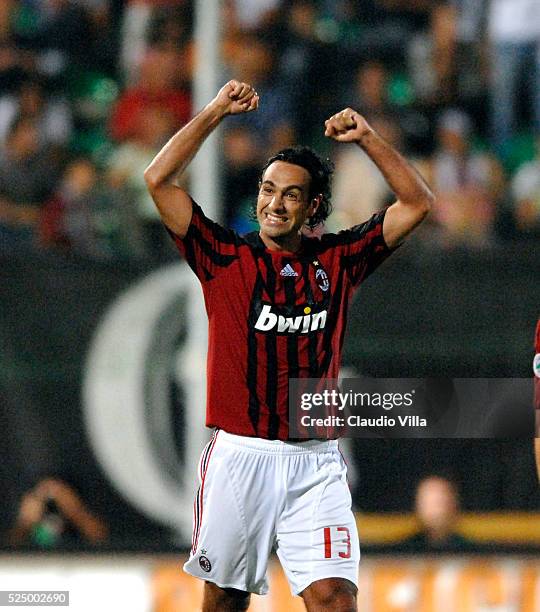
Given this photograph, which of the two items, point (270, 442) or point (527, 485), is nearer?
point (270, 442)

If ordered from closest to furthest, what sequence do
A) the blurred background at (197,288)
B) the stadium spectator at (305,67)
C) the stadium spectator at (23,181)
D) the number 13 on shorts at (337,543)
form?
the number 13 on shorts at (337,543) → the blurred background at (197,288) → the stadium spectator at (23,181) → the stadium spectator at (305,67)

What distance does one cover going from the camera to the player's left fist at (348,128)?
485 cm

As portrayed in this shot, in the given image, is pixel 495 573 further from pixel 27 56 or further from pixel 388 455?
pixel 27 56

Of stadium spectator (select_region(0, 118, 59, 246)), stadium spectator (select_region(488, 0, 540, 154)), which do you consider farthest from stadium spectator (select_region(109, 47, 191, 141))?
stadium spectator (select_region(488, 0, 540, 154))

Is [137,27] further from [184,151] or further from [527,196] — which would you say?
[184,151]

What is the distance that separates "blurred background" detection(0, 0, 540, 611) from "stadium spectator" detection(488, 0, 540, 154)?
16 mm

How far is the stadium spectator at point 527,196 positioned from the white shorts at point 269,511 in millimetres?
4363

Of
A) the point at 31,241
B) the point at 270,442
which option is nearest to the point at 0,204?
the point at 31,241

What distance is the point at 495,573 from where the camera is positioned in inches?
262

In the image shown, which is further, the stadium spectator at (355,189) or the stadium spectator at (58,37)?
the stadium spectator at (58,37)

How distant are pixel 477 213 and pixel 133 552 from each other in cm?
366

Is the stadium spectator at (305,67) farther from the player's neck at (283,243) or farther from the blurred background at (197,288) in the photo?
the player's neck at (283,243)

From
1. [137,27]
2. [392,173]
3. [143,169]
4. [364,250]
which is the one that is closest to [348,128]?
[392,173]

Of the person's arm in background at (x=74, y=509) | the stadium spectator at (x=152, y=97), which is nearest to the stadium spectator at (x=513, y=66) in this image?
the stadium spectator at (x=152, y=97)
